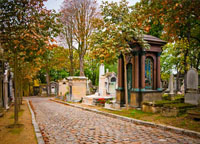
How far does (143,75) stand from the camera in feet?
37.7

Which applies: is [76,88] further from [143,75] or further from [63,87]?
[143,75]

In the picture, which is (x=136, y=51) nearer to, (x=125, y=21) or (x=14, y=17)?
(x=125, y=21)

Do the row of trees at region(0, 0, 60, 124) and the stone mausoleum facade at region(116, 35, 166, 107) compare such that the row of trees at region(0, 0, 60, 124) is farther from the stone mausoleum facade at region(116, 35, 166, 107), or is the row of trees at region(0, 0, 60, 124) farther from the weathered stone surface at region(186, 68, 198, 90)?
the weathered stone surface at region(186, 68, 198, 90)

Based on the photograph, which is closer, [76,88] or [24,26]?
[24,26]

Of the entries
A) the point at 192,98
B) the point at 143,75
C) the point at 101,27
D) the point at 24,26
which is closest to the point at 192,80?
the point at 192,98

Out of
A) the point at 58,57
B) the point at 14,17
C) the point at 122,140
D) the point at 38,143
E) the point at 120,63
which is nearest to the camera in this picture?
the point at 38,143

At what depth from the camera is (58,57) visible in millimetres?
34969

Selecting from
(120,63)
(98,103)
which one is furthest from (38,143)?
(98,103)

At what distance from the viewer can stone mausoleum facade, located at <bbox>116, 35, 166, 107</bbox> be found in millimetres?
11438

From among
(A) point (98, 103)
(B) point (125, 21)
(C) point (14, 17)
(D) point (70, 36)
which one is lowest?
(A) point (98, 103)

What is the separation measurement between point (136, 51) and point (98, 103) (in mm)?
6169

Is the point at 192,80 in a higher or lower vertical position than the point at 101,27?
lower

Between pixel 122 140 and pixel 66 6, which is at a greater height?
pixel 66 6

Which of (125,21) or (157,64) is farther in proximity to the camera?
(157,64)
